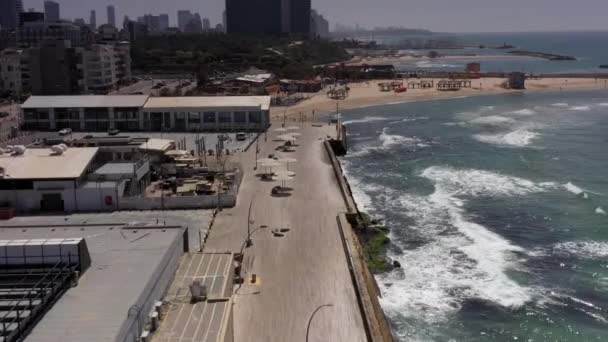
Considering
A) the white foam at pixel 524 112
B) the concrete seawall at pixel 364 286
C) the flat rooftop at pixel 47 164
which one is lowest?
the concrete seawall at pixel 364 286

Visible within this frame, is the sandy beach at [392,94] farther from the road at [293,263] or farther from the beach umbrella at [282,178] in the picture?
the road at [293,263]

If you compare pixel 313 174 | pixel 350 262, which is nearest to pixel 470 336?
pixel 350 262

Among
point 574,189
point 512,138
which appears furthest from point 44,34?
point 574,189

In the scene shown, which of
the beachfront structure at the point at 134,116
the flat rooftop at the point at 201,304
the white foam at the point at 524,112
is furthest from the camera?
the white foam at the point at 524,112

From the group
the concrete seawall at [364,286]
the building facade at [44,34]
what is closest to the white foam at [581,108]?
the concrete seawall at [364,286]

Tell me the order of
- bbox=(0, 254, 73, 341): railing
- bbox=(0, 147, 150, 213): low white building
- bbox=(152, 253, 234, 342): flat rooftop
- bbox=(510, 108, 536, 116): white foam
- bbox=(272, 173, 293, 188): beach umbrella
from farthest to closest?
bbox=(510, 108, 536, 116): white foam, bbox=(272, 173, 293, 188): beach umbrella, bbox=(0, 147, 150, 213): low white building, bbox=(152, 253, 234, 342): flat rooftop, bbox=(0, 254, 73, 341): railing

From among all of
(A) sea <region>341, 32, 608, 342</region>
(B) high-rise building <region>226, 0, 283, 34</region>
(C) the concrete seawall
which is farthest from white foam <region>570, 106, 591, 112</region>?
(B) high-rise building <region>226, 0, 283, 34</region>

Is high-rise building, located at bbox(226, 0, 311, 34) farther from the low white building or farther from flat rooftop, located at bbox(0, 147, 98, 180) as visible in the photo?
the low white building
